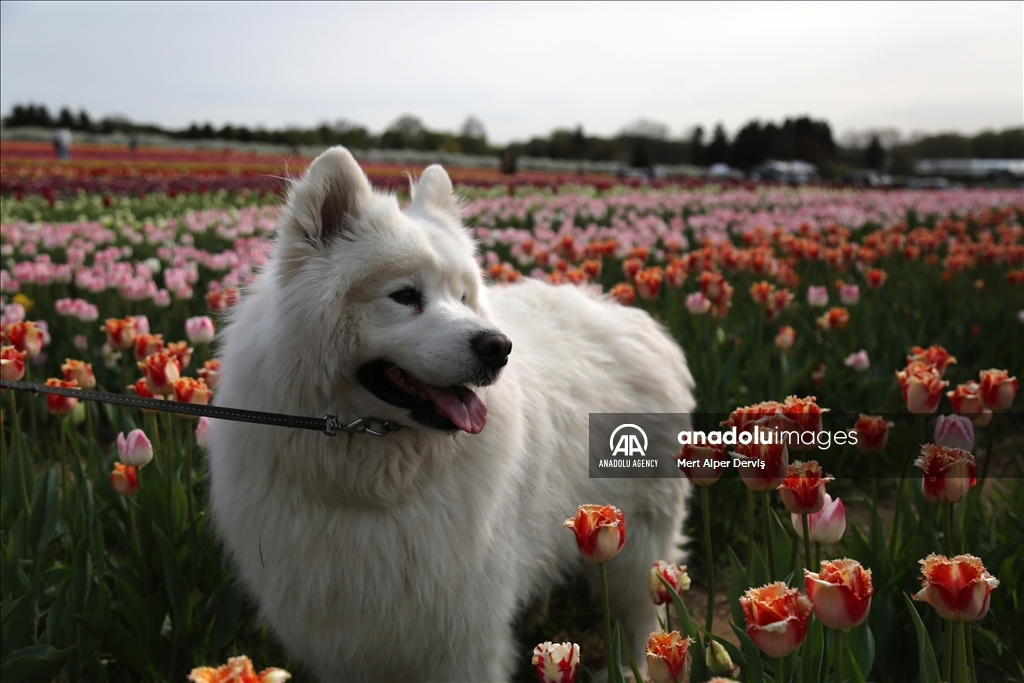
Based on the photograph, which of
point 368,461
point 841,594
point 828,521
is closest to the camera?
point 841,594

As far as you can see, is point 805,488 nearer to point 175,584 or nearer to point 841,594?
point 841,594

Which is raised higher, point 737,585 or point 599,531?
point 599,531

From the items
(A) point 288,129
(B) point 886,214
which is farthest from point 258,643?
(A) point 288,129

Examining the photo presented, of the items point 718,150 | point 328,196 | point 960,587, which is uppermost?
point 718,150

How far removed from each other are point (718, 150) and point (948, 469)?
63.4 m

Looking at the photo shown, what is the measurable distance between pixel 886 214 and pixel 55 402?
13030mm

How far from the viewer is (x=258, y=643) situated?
3.08 metres

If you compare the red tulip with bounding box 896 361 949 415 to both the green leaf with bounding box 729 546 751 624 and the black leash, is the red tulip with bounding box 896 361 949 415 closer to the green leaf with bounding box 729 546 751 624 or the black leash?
the green leaf with bounding box 729 546 751 624

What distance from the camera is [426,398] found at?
86.2 inches

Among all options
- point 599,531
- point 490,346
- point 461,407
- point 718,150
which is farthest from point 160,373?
point 718,150

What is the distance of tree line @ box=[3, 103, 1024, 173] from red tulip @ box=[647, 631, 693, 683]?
28.1 metres

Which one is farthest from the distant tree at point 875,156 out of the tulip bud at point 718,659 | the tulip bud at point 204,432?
the tulip bud at point 718,659

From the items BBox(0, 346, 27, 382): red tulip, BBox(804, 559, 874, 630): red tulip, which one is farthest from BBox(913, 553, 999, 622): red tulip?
BBox(0, 346, 27, 382): red tulip

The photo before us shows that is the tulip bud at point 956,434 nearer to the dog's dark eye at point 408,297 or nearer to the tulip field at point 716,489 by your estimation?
the tulip field at point 716,489
